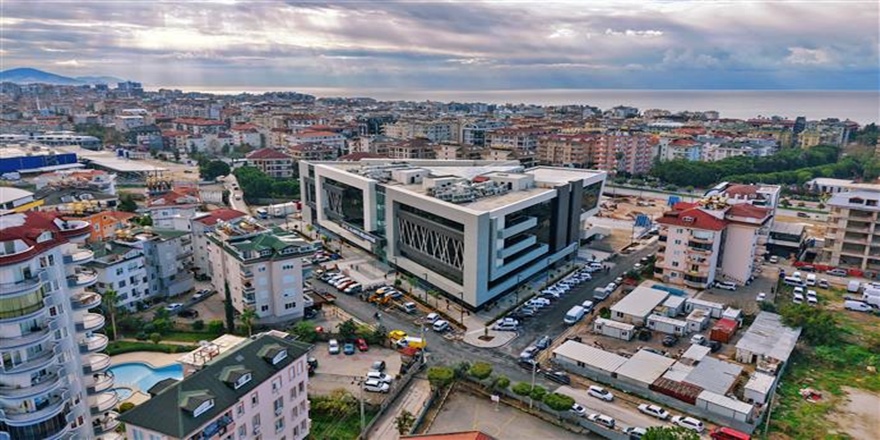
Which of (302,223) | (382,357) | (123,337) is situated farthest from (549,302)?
(302,223)

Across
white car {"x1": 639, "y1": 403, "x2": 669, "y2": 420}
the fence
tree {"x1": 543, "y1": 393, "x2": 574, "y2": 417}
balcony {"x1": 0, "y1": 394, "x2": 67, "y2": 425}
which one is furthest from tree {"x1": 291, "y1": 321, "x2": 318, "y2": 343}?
white car {"x1": 639, "y1": 403, "x2": 669, "y2": 420}

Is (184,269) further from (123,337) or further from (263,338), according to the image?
(263,338)

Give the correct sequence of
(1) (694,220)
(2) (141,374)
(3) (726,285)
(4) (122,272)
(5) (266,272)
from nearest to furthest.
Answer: (2) (141,374) < (5) (266,272) < (4) (122,272) < (1) (694,220) < (3) (726,285)

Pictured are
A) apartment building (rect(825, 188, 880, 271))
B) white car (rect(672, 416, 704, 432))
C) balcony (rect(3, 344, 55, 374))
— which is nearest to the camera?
balcony (rect(3, 344, 55, 374))

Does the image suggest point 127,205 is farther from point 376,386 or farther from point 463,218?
point 376,386

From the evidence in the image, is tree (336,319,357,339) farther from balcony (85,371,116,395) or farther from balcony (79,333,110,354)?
balcony (79,333,110,354)

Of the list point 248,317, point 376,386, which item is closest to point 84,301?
point 248,317

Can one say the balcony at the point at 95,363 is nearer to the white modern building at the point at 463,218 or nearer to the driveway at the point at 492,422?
the driveway at the point at 492,422
